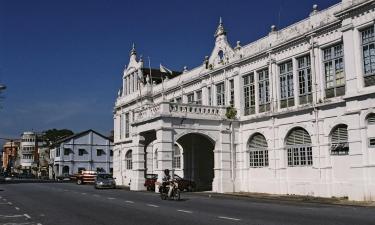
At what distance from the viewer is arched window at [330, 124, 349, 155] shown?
24281 millimetres

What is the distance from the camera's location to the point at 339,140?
24.7m

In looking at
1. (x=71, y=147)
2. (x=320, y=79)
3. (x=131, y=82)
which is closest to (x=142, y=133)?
(x=320, y=79)

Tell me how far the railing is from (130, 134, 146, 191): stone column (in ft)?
6.32

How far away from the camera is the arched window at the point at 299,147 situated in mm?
26859

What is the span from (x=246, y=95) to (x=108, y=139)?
198ft

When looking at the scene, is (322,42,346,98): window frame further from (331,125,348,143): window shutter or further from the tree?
the tree

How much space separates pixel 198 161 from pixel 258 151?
850 centimetres

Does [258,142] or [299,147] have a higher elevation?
[258,142]

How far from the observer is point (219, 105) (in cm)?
3444

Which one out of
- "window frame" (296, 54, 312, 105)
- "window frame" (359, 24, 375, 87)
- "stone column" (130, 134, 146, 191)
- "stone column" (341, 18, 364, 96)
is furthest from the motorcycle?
"window frame" (359, 24, 375, 87)

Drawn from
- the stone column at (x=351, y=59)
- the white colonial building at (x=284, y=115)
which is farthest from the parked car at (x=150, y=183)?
the stone column at (x=351, y=59)

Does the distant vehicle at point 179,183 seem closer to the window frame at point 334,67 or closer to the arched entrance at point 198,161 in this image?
the arched entrance at point 198,161

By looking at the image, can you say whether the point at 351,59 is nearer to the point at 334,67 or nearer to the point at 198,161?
the point at 334,67

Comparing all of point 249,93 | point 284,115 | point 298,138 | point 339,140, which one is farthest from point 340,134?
point 249,93
